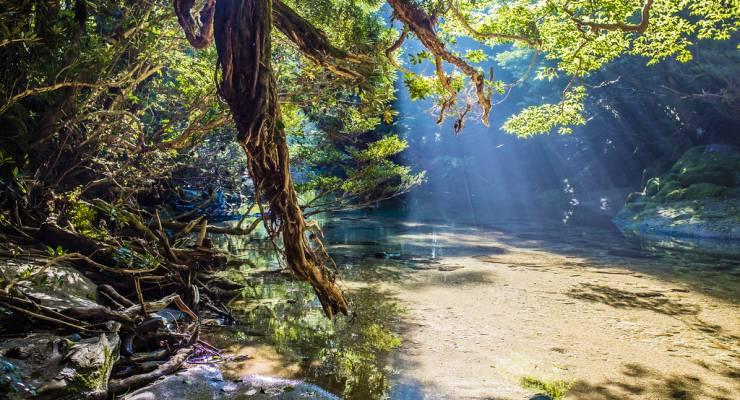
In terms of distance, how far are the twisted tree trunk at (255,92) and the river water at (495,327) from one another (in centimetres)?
179

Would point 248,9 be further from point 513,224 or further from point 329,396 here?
point 513,224

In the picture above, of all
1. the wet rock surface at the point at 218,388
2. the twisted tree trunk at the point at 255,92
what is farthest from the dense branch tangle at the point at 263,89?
the wet rock surface at the point at 218,388

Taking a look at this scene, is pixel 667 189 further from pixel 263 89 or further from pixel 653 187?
pixel 263 89

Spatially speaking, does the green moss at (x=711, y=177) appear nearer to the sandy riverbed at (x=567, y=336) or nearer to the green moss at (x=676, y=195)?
the green moss at (x=676, y=195)

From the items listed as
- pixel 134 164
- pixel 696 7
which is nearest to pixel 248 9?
pixel 134 164

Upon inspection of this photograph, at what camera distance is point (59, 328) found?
151 inches

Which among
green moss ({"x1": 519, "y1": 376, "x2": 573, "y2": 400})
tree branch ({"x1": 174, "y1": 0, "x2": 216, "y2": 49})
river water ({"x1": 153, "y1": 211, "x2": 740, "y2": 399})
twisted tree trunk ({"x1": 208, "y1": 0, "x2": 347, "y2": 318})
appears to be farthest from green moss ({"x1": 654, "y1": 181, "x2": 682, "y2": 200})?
Answer: tree branch ({"x1": 174, "y1": 0, "x2": 216, "y2": 49})

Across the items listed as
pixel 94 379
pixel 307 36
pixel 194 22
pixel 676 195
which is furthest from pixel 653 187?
pixel 94 379

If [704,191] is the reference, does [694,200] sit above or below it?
below

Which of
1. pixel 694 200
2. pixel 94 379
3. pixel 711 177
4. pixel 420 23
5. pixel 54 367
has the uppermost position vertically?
pixel 711 177

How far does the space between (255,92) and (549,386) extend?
3.73 metres

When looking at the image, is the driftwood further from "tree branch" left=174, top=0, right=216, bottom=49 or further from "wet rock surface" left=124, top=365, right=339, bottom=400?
"tree branch" left=174, top=0, right=216, bottom=49

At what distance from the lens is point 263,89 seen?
342 cm

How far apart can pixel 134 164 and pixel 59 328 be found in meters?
4.12
